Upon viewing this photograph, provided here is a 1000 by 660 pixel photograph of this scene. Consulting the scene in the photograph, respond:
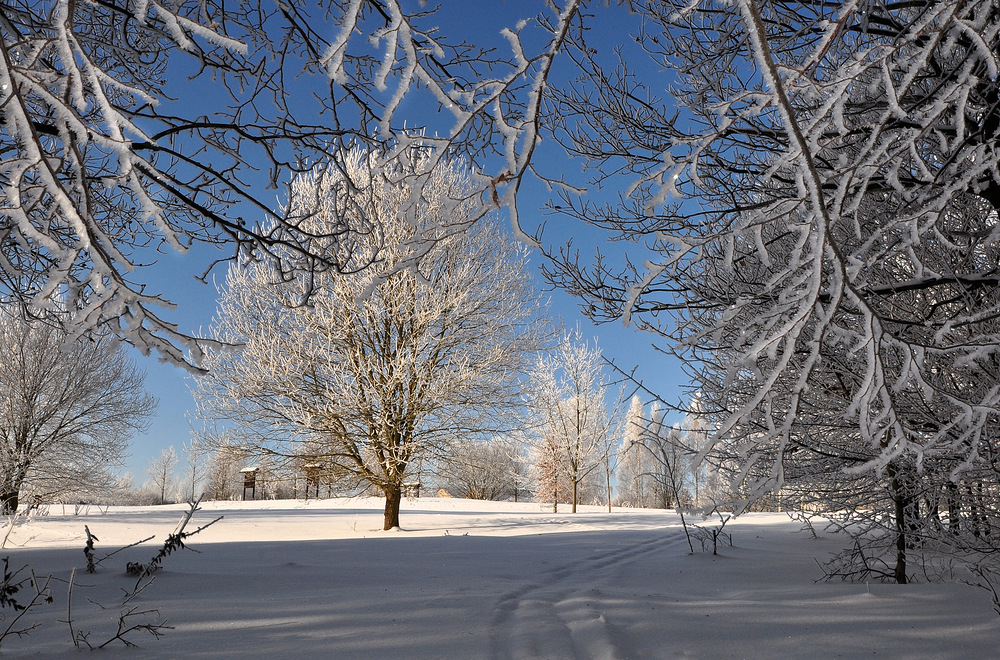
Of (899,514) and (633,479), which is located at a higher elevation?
(899,514)

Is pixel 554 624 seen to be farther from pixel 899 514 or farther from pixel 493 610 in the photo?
pixel 899 514

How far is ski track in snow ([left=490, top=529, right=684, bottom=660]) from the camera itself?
2.17m

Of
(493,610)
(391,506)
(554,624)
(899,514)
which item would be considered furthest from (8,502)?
(899,514)

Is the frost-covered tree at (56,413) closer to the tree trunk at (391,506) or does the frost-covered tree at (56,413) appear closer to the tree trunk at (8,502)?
the tree trunk at (8,502)

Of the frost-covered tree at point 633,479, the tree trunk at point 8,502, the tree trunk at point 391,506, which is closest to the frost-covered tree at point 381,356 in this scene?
the tree trunk at point 391,506

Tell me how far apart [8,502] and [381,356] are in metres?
8.85

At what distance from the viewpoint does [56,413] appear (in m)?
12.8

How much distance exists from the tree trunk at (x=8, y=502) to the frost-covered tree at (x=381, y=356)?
5.41 metres

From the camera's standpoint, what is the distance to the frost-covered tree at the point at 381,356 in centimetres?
839

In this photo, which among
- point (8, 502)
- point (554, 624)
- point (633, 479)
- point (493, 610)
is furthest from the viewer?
point (633, 479)

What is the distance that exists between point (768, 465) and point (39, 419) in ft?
48.2

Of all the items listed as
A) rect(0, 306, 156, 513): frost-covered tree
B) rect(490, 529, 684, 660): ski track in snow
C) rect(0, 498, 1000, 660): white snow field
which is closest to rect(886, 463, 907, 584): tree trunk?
rect(0, 498, 1000, 660): white snow field

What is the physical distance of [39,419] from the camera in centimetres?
1244

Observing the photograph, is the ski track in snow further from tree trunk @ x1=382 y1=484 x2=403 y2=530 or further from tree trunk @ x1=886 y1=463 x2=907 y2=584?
tree trunk @ x1=382 y1=484 x2=403 y2=530
